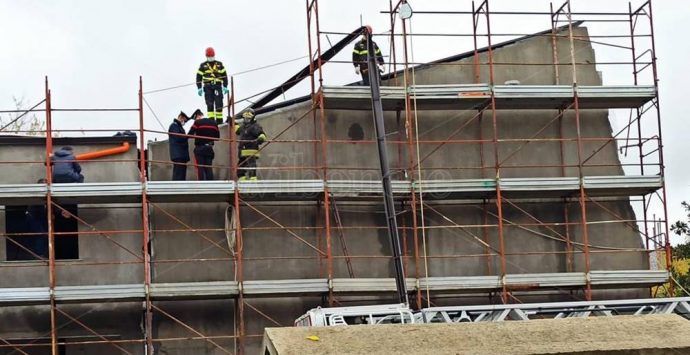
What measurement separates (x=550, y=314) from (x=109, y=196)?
8.75 m

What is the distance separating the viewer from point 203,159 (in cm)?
2386

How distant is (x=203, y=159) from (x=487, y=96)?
242 inches

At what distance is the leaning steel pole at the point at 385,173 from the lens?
2267 cm

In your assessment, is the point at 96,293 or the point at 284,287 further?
the point at 284,287

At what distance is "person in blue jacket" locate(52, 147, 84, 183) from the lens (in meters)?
22.8

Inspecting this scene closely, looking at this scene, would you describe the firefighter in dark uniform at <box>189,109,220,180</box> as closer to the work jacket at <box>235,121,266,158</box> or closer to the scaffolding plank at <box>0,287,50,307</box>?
the work jacket at <box>235,121,266,158</box>

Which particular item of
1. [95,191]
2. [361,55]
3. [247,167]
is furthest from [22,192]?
[361,55]

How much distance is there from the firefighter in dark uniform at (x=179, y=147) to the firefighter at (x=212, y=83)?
3.87 feet

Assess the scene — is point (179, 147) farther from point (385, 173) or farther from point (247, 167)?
point (385, 173)

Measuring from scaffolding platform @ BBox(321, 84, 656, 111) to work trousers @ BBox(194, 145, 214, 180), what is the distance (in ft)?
8.67

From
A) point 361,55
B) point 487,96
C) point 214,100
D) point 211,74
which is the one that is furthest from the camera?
point 214,100

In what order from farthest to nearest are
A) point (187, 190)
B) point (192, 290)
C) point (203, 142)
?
point (203, 142) → point (187, 190) → point (192, 290)

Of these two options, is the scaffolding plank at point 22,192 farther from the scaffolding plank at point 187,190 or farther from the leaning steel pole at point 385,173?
the leaning steel pole at point 385,173

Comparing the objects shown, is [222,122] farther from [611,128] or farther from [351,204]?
[611,128]
